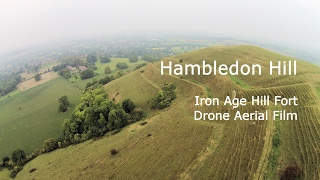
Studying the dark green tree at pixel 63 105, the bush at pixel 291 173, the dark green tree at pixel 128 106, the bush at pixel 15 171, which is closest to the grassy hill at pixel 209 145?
the bush at pixel 291 173

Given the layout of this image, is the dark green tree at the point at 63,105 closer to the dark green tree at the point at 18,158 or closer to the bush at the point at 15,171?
the dark green tree at the point at 18,158

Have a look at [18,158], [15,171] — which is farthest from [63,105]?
[15,171]

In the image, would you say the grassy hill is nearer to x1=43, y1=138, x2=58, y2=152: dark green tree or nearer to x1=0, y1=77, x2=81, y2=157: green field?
x1=43, y1=138, x2=58, y2=152: dark green tree

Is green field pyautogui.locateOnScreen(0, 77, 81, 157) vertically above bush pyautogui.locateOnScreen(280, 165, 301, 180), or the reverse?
bush pyautogui.locateOnScreen(280, 165, 301, 180)

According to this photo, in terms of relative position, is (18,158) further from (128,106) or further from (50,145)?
(128,106)

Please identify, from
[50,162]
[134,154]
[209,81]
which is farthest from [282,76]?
[50,162]

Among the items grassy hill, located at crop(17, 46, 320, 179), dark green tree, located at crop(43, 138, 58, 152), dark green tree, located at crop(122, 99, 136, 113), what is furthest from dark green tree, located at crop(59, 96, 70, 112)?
grassy hill, located at crop(17, 46, 320, 179)
